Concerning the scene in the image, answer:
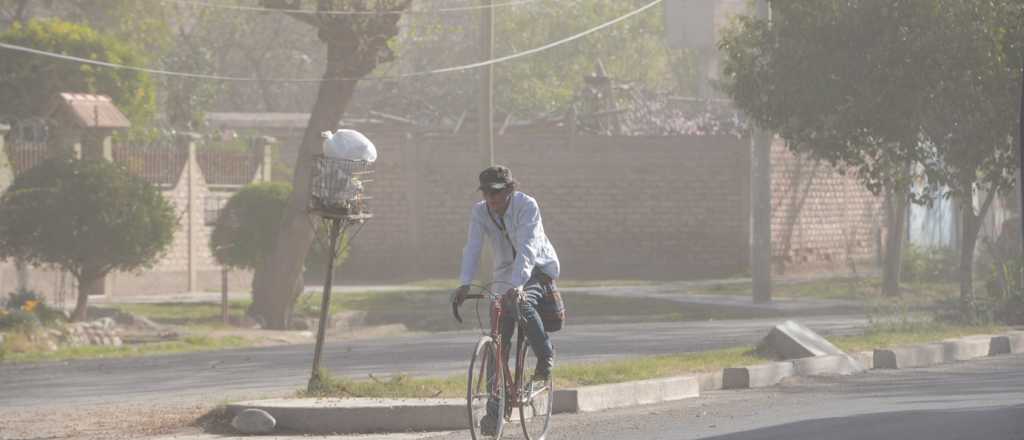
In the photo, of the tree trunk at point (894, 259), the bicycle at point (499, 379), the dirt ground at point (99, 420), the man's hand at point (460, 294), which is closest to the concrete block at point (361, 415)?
the dirt ground at point (99, 420)

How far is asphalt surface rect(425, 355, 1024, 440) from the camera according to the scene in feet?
34.7

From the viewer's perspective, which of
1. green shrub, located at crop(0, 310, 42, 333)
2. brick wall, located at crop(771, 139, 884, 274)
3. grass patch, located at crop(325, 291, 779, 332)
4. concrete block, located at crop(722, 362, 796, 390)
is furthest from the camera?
brick wall, located at crop(771, 139, 884, 274)

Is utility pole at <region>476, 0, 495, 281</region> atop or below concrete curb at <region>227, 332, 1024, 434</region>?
atop

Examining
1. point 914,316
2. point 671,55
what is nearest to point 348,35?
point 914,316

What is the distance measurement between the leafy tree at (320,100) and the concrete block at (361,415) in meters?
12.7

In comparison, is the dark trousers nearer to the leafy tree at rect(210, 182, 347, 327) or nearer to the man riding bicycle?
the man riding bicycle

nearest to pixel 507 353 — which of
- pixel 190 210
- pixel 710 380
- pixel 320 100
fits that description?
pixel 710 380

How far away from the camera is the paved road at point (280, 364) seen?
583 inches

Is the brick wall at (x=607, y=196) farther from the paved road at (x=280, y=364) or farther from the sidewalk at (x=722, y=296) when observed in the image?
the paved road at (x=280, y=364)

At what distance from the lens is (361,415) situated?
11406 millimetres

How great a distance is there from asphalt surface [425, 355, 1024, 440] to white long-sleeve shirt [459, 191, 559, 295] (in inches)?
54.4

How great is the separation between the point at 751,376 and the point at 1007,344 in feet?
16.7

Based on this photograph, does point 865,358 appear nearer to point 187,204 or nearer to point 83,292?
point 83,292

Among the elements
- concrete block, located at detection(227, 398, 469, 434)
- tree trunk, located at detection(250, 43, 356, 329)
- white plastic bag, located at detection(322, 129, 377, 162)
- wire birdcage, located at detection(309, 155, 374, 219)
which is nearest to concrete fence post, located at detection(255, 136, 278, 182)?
tree trunk, located at detection(250, 43, 356, 329)
